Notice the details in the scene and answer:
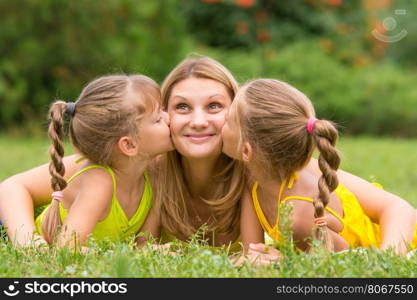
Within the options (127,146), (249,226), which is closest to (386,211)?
(249,226)

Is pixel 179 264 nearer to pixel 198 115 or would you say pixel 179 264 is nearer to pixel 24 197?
pixel 198 115

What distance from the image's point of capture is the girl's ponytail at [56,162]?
3.68 m

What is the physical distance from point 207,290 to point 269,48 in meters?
13.5

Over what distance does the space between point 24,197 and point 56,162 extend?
0.80 m

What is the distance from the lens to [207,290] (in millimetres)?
2674

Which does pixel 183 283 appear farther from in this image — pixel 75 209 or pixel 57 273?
pixel 75 209

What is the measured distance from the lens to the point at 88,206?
3.74 m

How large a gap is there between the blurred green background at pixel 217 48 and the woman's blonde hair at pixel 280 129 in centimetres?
619

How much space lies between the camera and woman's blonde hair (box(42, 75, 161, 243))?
386 cm

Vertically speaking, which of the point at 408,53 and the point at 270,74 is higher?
the point at 408,53

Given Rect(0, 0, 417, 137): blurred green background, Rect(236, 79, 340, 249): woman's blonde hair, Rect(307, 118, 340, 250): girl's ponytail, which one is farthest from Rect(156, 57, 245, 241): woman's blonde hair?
Rect(0, 0, 417, 137): blurred green background

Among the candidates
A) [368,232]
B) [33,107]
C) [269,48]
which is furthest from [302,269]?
[269,48]

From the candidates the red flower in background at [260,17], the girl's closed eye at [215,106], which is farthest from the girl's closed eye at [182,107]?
the red flower in background at [260,17]

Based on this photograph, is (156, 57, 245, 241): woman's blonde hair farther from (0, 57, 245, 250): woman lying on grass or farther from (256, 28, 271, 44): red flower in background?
(256, 28, 271, 44): red flower in background
